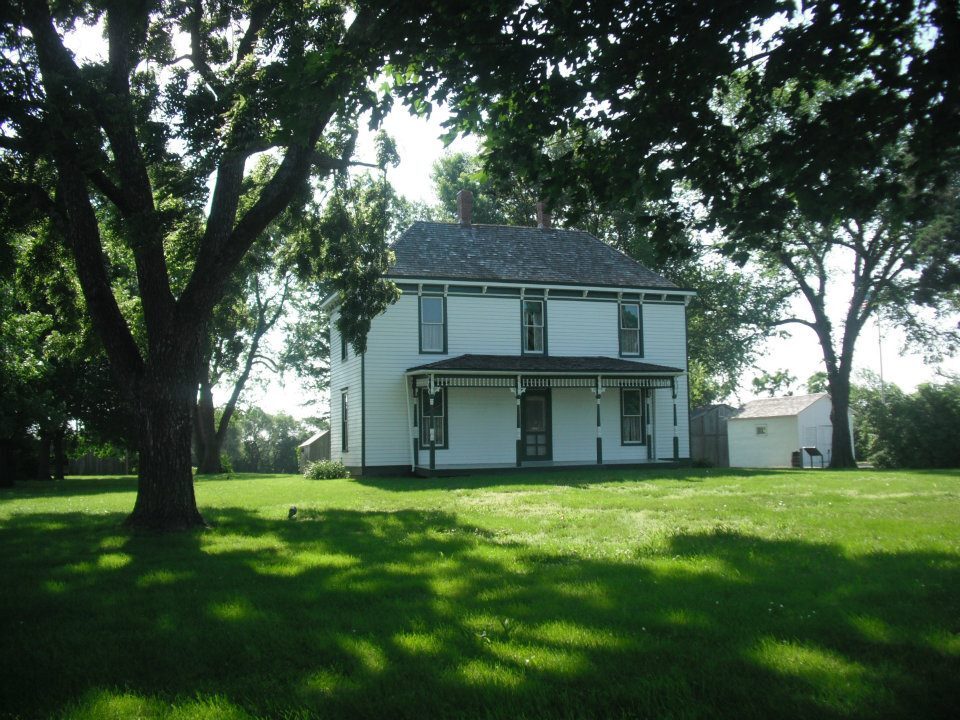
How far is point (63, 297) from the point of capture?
15.8 metres

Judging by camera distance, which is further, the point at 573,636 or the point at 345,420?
the point at 345,420

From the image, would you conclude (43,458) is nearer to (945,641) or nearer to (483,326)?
(483,326)

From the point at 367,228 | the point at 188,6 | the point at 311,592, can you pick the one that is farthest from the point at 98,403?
the point at 311,592

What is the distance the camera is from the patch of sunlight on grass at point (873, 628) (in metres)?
5.11

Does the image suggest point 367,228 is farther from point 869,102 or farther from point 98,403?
point 98,403

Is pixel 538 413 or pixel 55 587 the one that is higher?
pixel 538 413

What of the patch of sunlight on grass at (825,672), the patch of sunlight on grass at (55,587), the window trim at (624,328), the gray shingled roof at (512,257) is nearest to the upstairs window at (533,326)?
the gray shingled roof at (512,257)

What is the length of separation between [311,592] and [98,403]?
30.4 metres

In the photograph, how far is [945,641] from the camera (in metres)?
5.00

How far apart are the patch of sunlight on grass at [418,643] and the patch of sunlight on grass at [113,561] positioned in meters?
4.49

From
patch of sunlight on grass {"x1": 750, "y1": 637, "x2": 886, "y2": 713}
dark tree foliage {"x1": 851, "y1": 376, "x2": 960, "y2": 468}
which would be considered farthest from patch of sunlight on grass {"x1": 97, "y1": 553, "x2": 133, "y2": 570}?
dark tree foliage {"x1": 851, "y1": 376, "x2": 960, "y2": 468}

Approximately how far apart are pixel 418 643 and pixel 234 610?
1.88 meters

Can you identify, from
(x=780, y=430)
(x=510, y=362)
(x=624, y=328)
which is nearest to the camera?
(x=510, y=362)

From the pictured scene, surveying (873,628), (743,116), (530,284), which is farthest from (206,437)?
(873,628)
